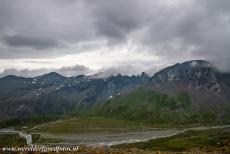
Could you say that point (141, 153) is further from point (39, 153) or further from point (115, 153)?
point (39, 153)

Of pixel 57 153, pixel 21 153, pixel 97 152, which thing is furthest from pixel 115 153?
pixel 21 153

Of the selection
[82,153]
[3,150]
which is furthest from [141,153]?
[3,150]

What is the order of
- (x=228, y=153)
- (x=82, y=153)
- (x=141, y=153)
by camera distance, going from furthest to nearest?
(x=228, y=153) → (x=141, y=153) → (x=82, y=153)

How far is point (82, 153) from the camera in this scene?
61.9m

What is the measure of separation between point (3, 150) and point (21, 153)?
7.45 metres

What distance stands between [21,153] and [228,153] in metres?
49.4

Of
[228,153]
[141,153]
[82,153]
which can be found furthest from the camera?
[228,153]

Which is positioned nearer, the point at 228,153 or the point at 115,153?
the point at 115,153

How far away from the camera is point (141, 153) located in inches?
2682

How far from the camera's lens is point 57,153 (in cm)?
6328

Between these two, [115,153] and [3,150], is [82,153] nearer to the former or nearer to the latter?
[115,153]

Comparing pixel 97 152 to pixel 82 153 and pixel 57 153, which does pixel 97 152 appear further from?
pixel 57 153

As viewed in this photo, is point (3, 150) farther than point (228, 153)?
No

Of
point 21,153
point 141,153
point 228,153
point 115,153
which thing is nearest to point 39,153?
point 21,153
